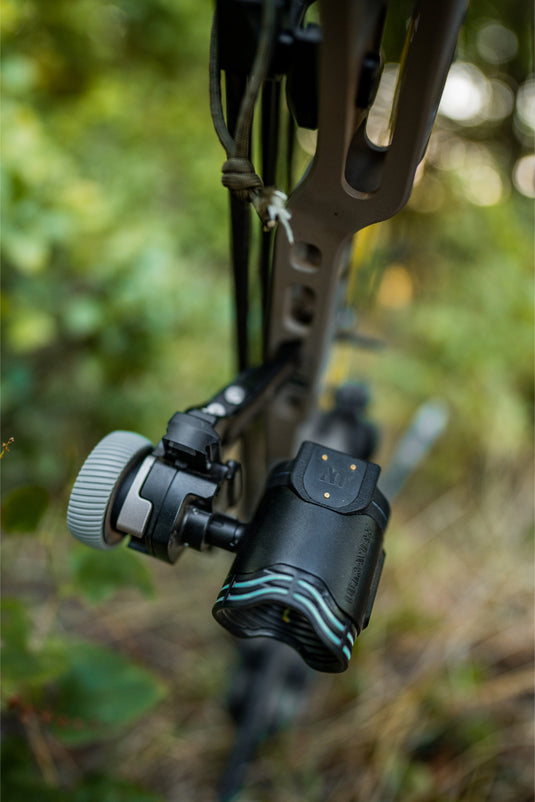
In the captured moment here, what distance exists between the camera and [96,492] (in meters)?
0.56

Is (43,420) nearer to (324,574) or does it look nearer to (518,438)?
(324,574)

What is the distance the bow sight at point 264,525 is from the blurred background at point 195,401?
0.77 ft

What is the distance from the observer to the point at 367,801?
1067 mm

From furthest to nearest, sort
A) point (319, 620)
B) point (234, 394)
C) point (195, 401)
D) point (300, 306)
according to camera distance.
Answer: point (195, 401), point (300, 306), point (234, 394), point (319, 620)

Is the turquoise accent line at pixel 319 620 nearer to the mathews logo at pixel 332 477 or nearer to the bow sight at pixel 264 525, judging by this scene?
the bow sight at pixel 264 525

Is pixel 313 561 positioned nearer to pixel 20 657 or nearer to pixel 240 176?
pixel 240 176

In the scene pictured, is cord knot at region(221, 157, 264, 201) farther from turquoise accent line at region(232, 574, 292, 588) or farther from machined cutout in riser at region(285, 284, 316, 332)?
turquoise accent line at region(232, 574, 292, 588)

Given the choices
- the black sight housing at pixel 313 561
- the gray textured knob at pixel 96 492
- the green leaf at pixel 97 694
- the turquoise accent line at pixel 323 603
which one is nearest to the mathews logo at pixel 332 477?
the black sight housing at pixel 313 561

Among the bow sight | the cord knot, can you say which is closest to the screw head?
the bow sight

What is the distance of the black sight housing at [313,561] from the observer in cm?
50

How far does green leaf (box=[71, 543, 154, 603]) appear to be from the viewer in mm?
843

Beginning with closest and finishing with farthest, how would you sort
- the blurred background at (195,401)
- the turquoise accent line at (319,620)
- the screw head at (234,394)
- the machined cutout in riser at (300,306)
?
the turquoise accent line at (319,620) < the screw head at (234,394) < the machined cutout in riser at (300,306) < the blurred background at (195,401)

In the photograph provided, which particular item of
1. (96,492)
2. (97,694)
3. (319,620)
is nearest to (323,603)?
(319,620)

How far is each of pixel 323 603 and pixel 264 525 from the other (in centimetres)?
10
